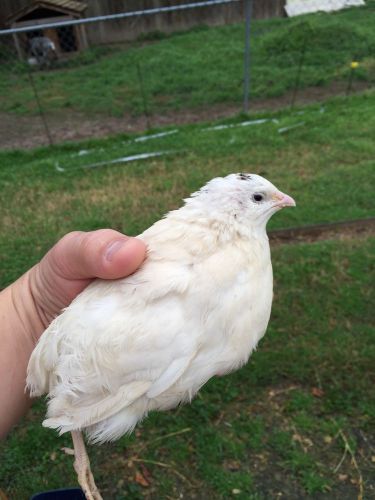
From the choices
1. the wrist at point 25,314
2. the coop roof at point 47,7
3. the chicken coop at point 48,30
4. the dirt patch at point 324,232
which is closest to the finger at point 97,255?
the wrist at point 25,314

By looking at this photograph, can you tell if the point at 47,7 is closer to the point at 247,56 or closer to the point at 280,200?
the point at 247,56

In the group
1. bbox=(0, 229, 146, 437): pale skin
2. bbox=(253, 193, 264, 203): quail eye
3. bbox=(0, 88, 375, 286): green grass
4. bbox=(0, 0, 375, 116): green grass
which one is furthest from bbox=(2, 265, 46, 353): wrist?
bbox=(0, 0, 375, 116): green grass

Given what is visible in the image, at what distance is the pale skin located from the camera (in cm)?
206

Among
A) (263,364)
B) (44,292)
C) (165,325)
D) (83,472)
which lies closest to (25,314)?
(44,292)

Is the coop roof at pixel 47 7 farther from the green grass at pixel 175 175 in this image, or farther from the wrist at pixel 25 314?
the wrist at pixel 25 314

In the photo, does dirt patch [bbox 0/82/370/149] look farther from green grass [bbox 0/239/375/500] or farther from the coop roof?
green grass [bbox 0/239/375/500]

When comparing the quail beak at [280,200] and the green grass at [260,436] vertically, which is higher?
the quail beak at [280,200]

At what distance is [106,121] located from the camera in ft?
30.2

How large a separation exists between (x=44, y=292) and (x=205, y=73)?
28.5 ft

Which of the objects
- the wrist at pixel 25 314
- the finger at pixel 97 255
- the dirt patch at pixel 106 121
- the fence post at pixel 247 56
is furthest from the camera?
the dirt patch at pixel 106 121

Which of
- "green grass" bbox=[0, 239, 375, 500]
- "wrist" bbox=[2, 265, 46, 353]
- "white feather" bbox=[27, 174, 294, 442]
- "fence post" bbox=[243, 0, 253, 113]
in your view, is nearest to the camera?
"white feather" bbox=[27, 174, 294, 442]

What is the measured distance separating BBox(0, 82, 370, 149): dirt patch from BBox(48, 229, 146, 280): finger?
649 centimetres

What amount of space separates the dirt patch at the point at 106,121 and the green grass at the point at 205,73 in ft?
0.70

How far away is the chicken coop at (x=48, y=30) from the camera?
1107cm
